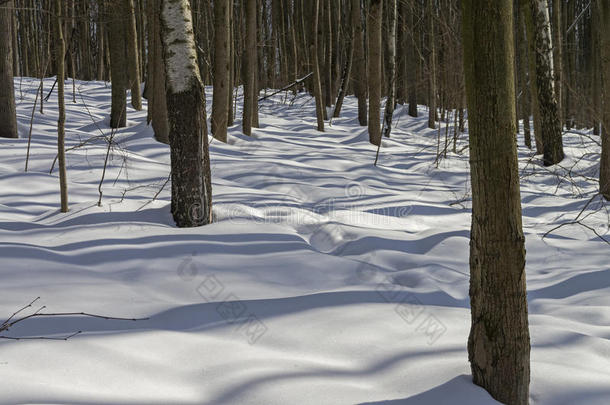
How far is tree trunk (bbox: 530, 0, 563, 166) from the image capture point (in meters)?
9.16

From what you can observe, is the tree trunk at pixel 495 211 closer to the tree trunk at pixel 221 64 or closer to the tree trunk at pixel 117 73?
the tree trunk at pixel 221 64

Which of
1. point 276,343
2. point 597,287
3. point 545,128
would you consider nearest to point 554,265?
point 597,287

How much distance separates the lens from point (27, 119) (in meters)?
10.3

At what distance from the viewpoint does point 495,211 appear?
83.2 inches

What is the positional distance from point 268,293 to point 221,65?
23.6 ft

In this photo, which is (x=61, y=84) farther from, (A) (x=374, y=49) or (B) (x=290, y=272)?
(A) (x=374, y=49)

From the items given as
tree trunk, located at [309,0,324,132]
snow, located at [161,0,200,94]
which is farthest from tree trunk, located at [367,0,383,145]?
snow, located at [161,0,200,94]

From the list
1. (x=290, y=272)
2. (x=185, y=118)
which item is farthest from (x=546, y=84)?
(x=290, y=272)

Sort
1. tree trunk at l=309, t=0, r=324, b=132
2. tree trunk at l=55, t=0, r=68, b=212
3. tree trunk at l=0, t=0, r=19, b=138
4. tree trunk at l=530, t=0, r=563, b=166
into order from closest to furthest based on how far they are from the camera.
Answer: tree trunk at l=55, t=0, r=68, b=212 < tree trunk at l=0, t=0, r=19, b=138 < tree trunk at l=530, t=0, r=563, b=166 < tree trunk at l=309, t=0, r=324, b=132

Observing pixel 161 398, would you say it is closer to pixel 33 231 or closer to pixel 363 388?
pixel 363 388

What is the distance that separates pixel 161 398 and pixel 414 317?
1663 millimetres

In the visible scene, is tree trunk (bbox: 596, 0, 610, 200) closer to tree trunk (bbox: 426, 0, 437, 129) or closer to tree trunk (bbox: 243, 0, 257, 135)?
tree trunk (bbox: 243, 0, 257, 135)

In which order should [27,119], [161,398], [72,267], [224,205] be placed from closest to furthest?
1. [161,398]
2. [72,267]
3. [224,205]
4. [27,119]

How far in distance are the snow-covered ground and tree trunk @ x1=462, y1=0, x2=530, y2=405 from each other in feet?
0.56
